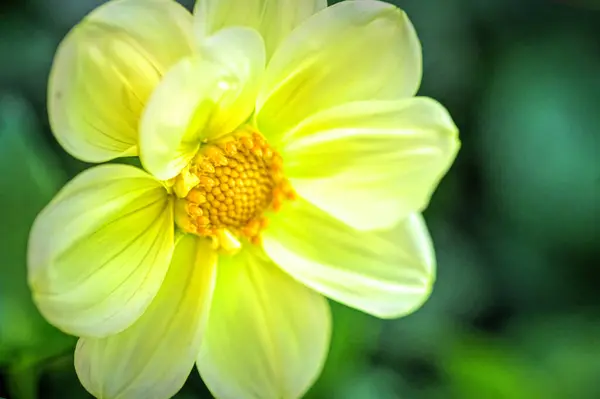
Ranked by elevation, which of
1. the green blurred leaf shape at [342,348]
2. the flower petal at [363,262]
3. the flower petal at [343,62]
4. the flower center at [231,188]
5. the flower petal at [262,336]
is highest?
the flower petal at [343,62]

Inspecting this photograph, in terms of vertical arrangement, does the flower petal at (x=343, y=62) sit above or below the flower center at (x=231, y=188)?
above

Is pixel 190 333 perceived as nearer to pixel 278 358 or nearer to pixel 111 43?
pixel 278 358

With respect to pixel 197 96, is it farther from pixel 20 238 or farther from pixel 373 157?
pixel 20 238

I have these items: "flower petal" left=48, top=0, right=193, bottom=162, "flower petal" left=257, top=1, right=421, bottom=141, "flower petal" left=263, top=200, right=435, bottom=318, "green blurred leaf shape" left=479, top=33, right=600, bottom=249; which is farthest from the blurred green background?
"flower petal" left=48, top=0, right=193, bottom=162

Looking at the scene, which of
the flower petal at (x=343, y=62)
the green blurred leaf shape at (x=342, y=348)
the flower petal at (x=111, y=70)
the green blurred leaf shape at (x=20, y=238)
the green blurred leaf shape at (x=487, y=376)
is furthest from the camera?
the green blurred leaf shape at (x=487, y=376)

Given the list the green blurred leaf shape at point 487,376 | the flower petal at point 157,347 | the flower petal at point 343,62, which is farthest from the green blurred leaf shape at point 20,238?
the green blurred leaf shape at point 487,376

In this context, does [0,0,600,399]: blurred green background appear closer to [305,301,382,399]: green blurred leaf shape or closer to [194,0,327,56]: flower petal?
[305,301,382,399]: green blurred leaf shape

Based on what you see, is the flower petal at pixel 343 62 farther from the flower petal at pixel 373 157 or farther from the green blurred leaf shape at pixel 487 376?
the green blurred leaf shape at pixel 487 376
